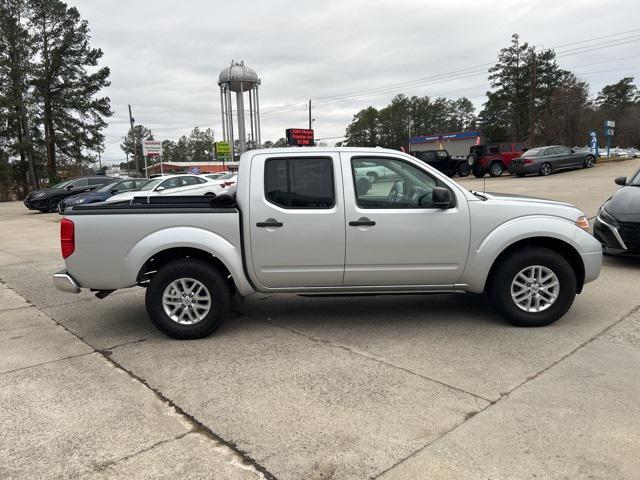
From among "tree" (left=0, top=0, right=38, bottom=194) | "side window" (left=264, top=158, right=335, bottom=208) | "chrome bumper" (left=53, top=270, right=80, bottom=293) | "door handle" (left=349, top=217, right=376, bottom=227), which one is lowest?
"chrome bumper" (left=53, top=270, right=80, bottom=293)

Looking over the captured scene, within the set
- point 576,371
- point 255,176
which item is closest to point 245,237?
point 255,176

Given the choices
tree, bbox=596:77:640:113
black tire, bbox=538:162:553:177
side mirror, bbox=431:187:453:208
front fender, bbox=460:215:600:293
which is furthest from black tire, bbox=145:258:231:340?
tree, bbox=596:77:640:113

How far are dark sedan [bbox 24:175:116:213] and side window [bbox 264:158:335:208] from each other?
70.0ft

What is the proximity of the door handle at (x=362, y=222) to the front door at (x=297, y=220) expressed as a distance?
0.11 meters

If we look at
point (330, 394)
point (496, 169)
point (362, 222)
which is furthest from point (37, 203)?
point (496, 169)

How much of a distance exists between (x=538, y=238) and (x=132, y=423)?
400cm

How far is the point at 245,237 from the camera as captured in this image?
4.70 metres

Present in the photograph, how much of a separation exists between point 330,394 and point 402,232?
1.79 m

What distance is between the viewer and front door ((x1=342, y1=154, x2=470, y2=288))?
185 inches

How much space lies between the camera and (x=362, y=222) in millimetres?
4668

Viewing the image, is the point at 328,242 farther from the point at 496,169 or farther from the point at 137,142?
the point at 137,142

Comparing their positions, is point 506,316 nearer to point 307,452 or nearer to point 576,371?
point 576,371

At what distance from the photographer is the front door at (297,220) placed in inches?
184

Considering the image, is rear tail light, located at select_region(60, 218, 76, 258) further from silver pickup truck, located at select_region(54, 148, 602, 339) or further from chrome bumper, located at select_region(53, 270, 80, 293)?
chrome bumper, located at select_region(53, 270, 80, 293)
